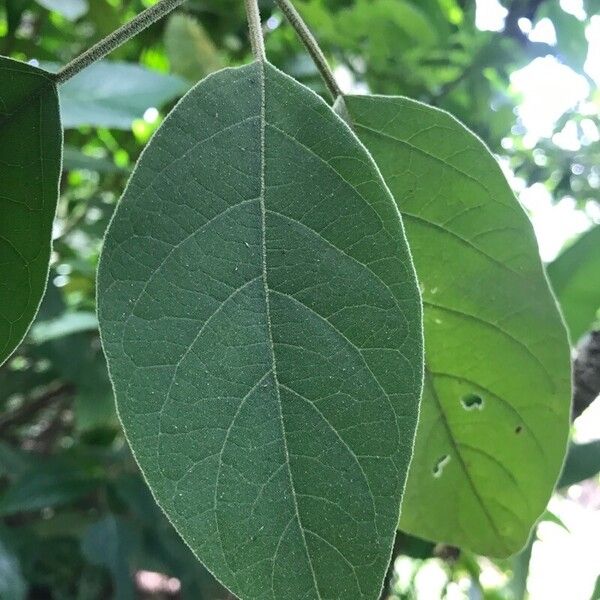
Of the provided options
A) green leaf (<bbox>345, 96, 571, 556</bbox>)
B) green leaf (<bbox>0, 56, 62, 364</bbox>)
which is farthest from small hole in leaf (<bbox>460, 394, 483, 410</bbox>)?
green leaf (<bbox>0, 56, 62, 364</bbox>)

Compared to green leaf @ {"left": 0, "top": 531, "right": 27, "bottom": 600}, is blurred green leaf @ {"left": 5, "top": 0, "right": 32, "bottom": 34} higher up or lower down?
higher up

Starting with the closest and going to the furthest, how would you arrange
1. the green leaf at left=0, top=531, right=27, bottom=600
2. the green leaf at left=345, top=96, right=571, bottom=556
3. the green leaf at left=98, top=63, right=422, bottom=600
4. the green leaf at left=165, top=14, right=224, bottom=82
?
the green leaf at left=98, top=63, right=422, bottom=600 → the green leaf at left=345, top=96, right=571, bottom=556 → the green leaf at left=0, top=531, right=27, bottom=600 → the green leaf at left=165, top=14, right=224, bottom=82

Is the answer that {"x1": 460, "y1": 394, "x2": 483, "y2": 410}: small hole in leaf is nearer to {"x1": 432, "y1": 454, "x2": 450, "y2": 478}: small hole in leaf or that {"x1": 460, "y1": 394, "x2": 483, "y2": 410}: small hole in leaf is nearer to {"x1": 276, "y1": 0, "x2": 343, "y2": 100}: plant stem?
{"x1": 432, "y1": 454, "x2": 450, "y2": 478}: small hole in leaf

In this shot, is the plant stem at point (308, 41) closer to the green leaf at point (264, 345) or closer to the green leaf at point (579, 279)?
the green leaf at point (264, 345)

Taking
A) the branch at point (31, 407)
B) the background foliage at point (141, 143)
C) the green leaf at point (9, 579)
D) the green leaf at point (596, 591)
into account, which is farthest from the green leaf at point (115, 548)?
the green leaf at point (596, 591)


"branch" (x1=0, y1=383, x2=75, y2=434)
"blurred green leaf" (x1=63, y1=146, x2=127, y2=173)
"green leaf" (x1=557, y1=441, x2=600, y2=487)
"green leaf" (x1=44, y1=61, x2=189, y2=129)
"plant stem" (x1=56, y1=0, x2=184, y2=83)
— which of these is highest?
"green leaf" (x1=44, y1=61, x2=189, y2=129)

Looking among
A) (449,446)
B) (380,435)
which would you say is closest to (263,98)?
(380,435)

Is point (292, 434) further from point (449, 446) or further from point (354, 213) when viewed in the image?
point (449, 446)
